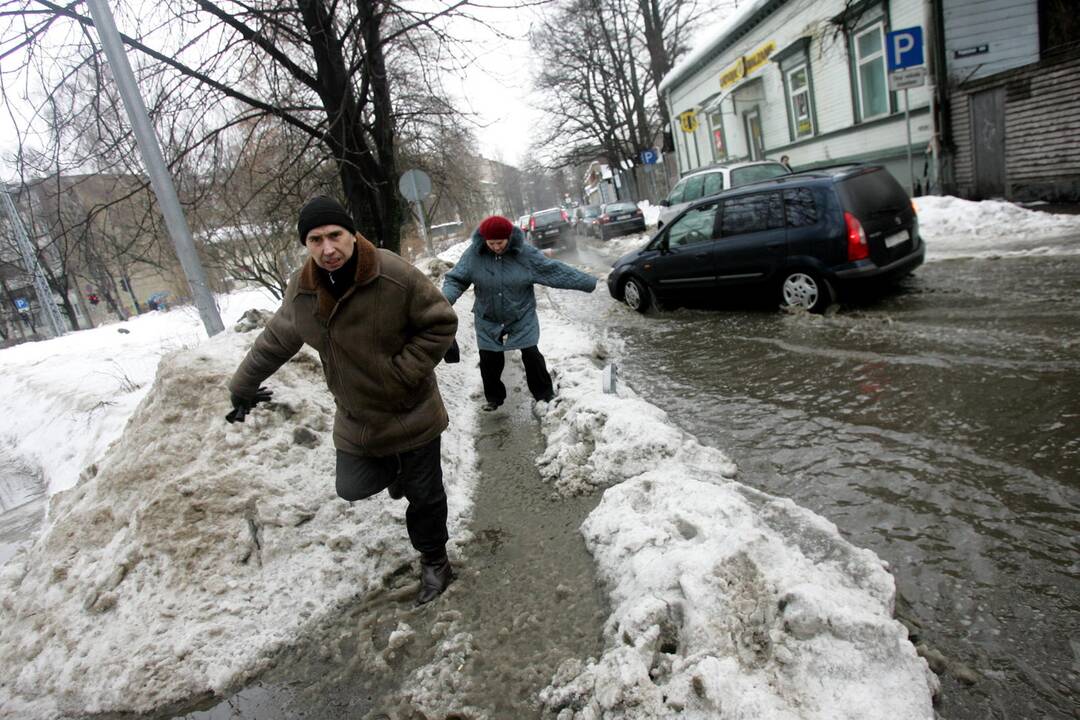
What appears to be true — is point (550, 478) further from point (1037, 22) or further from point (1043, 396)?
point (1037, 22)

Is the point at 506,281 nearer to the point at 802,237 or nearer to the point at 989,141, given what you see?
the point at 802,237

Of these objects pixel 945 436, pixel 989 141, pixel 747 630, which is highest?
pixel 989 141

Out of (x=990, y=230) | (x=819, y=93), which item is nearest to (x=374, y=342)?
(x=990, y=230)

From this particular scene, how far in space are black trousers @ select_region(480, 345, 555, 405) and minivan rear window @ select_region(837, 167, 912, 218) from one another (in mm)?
3968

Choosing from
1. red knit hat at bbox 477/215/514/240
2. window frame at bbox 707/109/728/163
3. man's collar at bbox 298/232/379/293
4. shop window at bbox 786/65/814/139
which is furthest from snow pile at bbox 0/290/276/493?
window frame at bbox 707/109/728/163

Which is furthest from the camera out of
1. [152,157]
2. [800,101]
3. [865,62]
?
[800,101]

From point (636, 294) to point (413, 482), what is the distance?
21.9 feet

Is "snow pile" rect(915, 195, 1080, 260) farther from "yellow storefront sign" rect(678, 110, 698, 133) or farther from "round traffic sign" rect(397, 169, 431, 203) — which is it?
"yellow storefront sign" rect(678, 110, 698, 133)

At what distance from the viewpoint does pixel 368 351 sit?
247 centimetres

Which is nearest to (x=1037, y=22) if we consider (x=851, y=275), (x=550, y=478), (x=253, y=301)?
(x=851, y=275)

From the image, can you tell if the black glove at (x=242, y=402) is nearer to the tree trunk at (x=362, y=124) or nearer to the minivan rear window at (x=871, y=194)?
the tree trunk at (x=362, y=124)

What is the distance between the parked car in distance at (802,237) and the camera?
21.3 feet

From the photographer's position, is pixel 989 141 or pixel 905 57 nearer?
pixel 905 57

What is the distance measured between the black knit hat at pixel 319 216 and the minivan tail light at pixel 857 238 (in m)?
5.79
